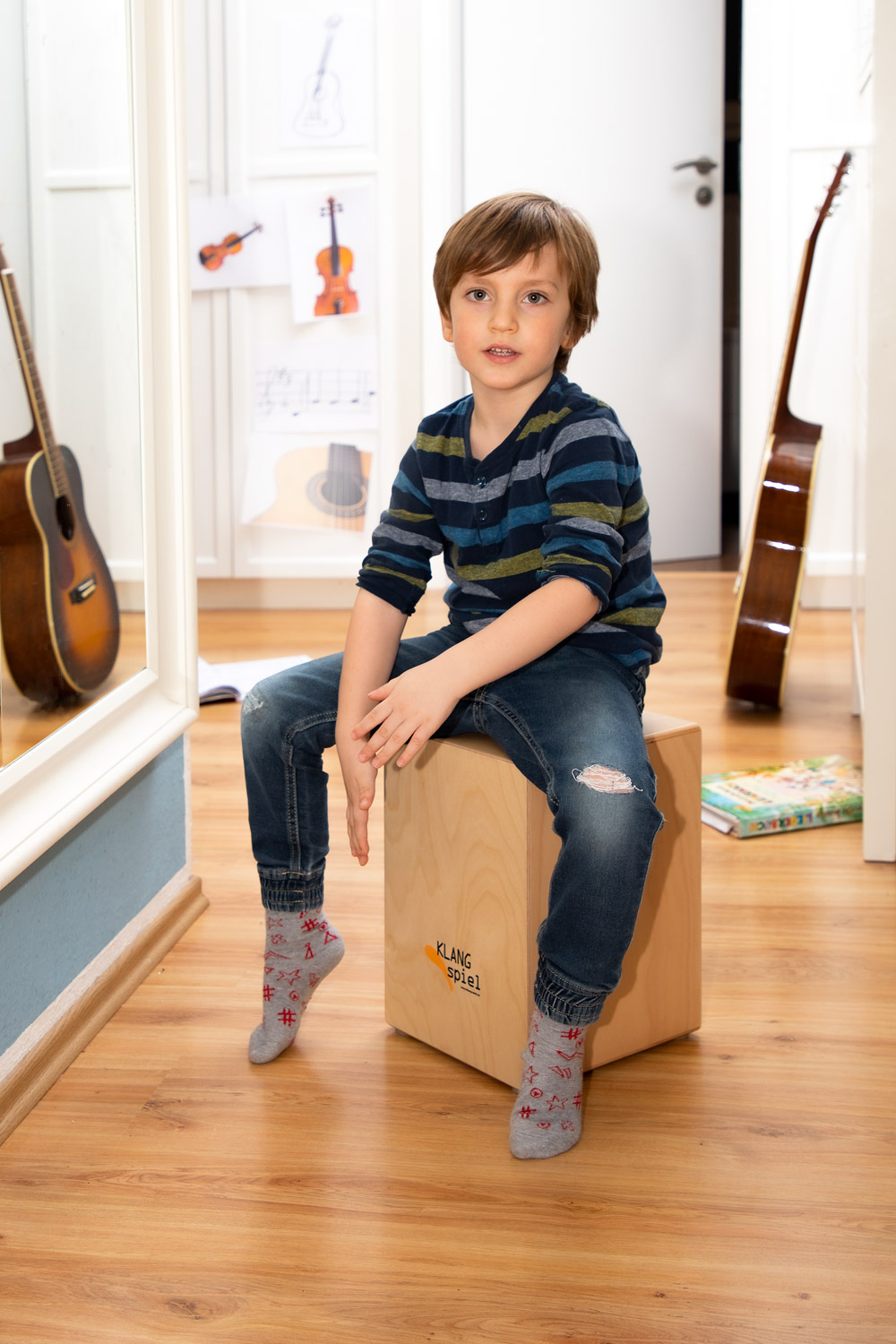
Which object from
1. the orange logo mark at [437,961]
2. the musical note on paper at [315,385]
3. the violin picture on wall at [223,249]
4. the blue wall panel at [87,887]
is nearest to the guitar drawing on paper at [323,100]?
the violin picture on wall at [223,249]

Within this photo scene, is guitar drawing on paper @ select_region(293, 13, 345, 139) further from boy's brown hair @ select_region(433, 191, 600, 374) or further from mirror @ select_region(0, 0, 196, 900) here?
boy's brown hair @ select_region(433, 191, 600, 374)

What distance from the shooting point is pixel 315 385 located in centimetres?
300

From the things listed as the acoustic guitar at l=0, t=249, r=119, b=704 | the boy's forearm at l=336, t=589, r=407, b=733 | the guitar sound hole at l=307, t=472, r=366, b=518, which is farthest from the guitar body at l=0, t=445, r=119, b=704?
the guitar sound hole at l=307, t=472, r=366, b=518

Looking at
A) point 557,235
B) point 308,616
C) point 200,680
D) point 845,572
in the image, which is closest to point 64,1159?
point 557,235

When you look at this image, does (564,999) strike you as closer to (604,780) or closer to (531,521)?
(604,780)

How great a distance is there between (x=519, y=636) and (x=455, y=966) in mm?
289

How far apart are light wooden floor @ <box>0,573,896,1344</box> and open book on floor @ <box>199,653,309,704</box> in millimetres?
933

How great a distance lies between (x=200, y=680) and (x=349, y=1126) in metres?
1.40

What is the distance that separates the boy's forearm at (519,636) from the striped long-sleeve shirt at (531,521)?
A: 2cm

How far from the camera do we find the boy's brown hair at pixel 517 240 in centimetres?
100

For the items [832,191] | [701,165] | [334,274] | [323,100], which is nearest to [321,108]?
[323,100]

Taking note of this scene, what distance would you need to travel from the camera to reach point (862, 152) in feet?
6.29

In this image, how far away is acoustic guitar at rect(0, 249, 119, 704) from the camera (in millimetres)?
1004

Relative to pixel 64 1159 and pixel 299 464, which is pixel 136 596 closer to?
pixel 64 1159
